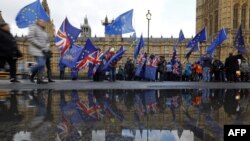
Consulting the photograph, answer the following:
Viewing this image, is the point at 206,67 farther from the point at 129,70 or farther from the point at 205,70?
the point at 129,70

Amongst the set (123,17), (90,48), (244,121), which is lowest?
(244,121)

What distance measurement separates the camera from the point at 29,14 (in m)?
16.7

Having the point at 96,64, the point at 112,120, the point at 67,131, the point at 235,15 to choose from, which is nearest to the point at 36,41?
the point at 112,120

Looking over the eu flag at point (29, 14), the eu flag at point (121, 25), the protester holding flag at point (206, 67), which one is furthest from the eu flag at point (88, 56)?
the protester holding flag at point (206, 67)

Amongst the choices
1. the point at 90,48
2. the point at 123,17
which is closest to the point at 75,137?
the point at 90,48

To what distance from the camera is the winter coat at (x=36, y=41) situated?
31.9 ft

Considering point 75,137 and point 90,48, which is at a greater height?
point 90,48

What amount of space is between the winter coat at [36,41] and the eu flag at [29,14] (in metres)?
6.88

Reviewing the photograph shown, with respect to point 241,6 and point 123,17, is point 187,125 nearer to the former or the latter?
point 123,17

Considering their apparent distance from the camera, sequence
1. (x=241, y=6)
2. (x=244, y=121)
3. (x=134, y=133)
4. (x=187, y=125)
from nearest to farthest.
A: (x=134, y=133) → (x=187, y=125) → (x=244, y=121) → (x=241, y=6)

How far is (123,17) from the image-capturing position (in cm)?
2178

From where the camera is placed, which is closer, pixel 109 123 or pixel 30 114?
pixel 109 123

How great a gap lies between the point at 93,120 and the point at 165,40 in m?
96.1

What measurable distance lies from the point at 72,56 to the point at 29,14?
13.7 ft
